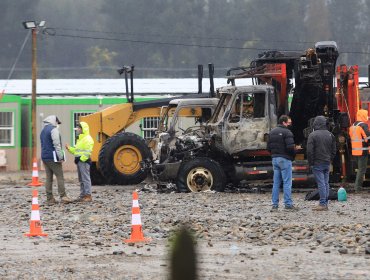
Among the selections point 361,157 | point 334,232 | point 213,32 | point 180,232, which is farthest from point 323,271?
point 213,32

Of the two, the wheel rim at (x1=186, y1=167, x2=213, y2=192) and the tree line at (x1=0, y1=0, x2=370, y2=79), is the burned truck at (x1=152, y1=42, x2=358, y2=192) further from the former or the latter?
the tree line at (x1=0, y1=0, x2=370, y2=79)

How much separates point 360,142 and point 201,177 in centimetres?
355

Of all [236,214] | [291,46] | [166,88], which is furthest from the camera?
[291,46]

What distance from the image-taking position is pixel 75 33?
91688 mm

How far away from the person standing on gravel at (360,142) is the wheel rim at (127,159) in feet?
20.3

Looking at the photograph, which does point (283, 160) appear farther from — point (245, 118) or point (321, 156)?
point (245, 118)

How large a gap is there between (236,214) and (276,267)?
6854 millimetres

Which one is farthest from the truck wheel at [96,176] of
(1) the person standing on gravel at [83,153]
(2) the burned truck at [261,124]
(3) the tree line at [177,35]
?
(3) the tree line at [177,35]

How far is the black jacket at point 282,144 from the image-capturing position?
63.3ft

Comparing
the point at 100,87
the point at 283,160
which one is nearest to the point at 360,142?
the point at 283,160

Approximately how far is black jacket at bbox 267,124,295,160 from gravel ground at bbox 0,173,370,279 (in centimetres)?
99

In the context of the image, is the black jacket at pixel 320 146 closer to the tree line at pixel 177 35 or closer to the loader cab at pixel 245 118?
the loader cab at pixel 245 118

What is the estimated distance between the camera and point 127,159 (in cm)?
2842

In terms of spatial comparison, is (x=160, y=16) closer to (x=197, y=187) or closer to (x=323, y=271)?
(x=197, y=187)
